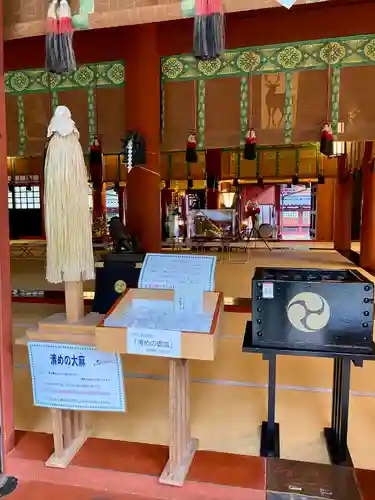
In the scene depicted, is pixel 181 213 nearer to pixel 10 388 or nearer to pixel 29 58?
pixel 29 58

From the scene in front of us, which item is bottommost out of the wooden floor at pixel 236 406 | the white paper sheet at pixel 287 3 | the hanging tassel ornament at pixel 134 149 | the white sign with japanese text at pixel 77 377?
the wooden floor at pixel 236 406

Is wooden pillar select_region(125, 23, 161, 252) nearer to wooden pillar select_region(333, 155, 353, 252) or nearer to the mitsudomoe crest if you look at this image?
the mitsudomoe crest

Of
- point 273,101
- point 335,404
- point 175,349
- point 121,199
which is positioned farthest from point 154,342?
point 121,199

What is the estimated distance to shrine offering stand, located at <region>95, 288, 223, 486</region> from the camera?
5.24 ft

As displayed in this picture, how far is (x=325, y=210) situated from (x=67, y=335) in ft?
44.3

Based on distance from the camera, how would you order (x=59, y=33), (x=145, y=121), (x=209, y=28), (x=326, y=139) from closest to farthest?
(x=209, y=28)
(x=59, y=33)
(x=145, y=121)
(x=326, y=139)

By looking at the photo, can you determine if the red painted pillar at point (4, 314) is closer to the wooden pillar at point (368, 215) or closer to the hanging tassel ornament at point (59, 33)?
the hanging tassel ornament at point (59, 33)

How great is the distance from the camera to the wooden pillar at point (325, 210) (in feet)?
46.1

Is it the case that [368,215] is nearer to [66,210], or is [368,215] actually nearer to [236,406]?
[236,406]

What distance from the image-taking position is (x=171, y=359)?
67.2 inches

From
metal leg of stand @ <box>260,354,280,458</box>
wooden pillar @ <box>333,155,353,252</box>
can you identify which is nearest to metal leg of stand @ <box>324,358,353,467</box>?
metal leg of stand @ <box>260,354,280,458</box>

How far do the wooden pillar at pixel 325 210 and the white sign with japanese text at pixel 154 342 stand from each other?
13384 mm

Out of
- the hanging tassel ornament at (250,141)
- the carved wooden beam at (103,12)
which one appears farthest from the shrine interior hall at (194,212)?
the hanging tassel ornament at (250,141)

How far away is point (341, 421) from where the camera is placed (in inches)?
77.3
